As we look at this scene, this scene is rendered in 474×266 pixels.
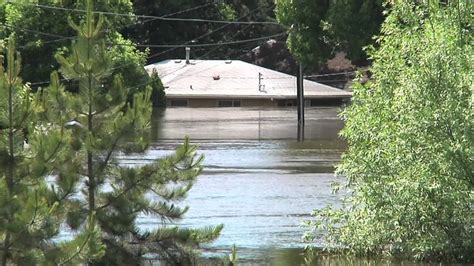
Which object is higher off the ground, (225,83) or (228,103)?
(225,83)

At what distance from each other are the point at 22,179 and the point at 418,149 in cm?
849

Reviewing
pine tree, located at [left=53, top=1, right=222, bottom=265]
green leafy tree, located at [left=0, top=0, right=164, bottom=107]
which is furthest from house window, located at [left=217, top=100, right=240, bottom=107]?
pine tree, located at [left=53, top=1, right=222, bottom=265]

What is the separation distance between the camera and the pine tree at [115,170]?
41.1 ft

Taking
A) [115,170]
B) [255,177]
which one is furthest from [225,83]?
[115,170]

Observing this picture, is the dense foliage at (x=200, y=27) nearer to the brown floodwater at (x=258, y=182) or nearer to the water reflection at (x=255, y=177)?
the water reflection at (x=255, y=177)

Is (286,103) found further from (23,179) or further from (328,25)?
(23,179)

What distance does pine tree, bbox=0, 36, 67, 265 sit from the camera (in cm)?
963

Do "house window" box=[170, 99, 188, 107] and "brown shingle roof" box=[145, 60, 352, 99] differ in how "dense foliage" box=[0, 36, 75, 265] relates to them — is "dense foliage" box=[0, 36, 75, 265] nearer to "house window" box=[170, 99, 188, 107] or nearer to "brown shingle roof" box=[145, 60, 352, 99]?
"brown shingle roof" box=[145, 60, 352, 99]

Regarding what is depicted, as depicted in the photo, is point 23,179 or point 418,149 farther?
point 418,149

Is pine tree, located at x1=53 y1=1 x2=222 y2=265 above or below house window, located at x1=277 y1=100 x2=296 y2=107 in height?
above

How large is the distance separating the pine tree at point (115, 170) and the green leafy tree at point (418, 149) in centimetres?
482

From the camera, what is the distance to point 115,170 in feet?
42.3

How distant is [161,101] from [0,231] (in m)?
60.1

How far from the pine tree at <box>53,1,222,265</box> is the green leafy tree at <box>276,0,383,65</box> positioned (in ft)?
113
